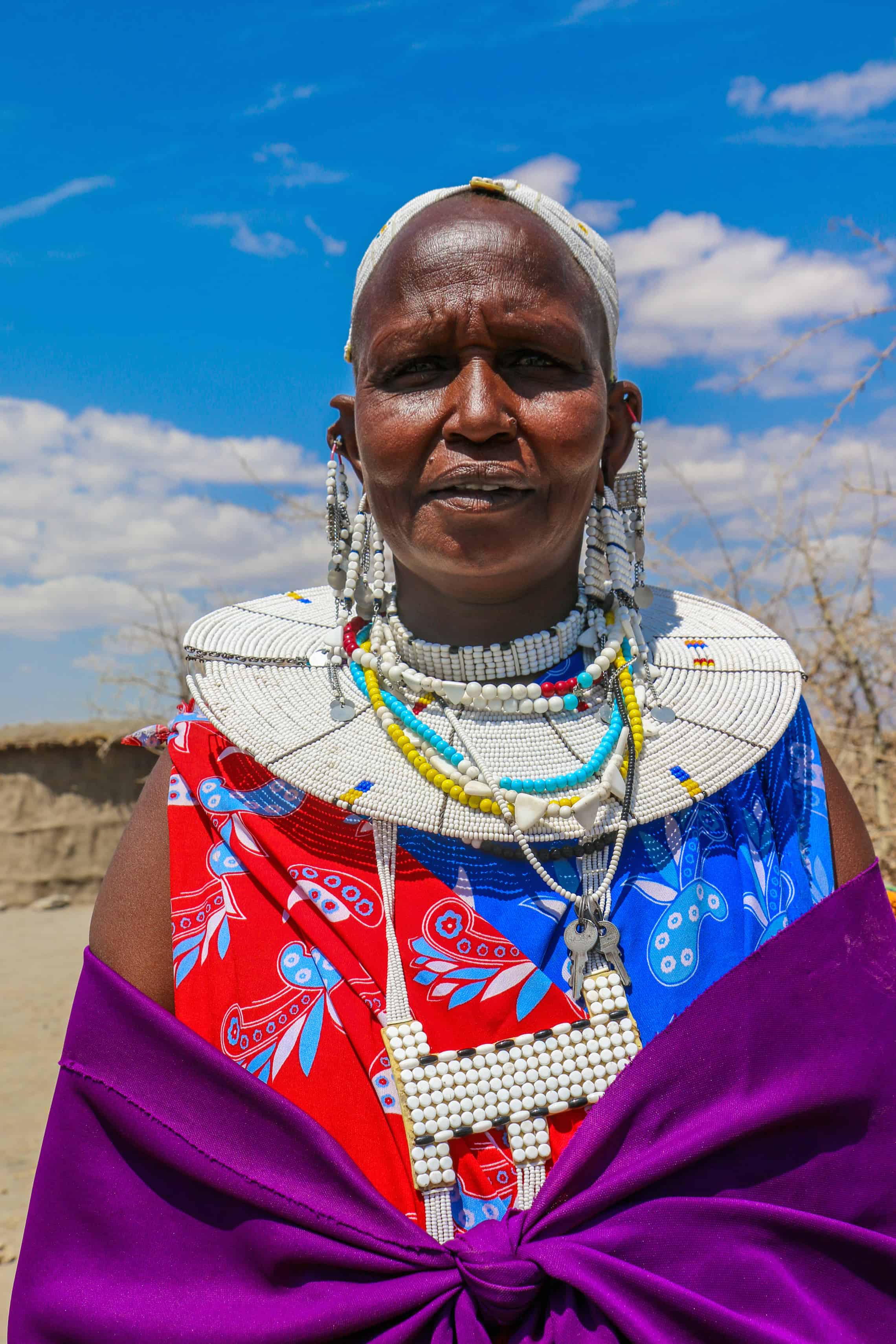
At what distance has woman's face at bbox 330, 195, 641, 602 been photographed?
5.28 ft

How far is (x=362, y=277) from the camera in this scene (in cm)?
182

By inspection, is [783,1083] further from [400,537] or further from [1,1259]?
[1,1259]

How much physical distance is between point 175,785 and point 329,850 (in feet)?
0.93

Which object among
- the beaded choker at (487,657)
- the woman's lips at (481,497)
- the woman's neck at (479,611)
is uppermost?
the woman's lips at (481,497)

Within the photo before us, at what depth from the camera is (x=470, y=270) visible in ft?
5.38

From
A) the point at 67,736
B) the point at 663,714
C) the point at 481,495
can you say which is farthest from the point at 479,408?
the point at 67,736

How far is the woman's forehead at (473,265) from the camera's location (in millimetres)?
1642

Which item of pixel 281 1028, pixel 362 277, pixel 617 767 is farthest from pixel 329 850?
pixel 362 277

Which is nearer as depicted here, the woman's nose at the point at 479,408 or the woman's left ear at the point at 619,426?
the woman's nose at the point at 479,408

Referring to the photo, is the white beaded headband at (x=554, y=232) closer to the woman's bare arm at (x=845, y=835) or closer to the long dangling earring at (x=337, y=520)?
the long dangling earring at (x=337, y=520)

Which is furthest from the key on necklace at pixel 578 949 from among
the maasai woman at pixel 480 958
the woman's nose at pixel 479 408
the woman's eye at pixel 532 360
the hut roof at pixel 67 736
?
the hut roof at pixel 67 736

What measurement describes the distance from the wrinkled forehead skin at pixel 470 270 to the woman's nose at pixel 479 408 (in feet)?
0.31

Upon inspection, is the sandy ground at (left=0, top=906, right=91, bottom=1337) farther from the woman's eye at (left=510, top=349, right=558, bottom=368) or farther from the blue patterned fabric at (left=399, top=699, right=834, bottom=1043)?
the woman's eye at (left=510, top=349, right=558, bottom=368)

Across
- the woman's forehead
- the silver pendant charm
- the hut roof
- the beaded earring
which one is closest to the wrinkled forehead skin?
the woman's forehead
